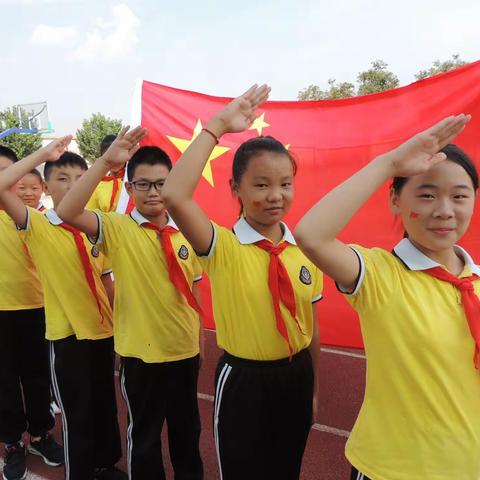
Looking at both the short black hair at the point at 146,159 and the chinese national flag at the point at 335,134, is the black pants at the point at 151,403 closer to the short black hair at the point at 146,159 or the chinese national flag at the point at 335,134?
the short black hair at the point at 146,159

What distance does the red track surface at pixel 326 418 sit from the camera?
9.74 feet

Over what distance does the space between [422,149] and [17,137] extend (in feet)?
103

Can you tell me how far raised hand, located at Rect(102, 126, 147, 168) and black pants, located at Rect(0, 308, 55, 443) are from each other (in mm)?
1529

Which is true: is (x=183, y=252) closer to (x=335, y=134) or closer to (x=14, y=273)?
(x=14, y=273)

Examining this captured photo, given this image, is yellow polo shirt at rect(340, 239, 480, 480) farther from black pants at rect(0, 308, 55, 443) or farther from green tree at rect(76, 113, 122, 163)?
green tree at rect(76, 113, 122, 163)

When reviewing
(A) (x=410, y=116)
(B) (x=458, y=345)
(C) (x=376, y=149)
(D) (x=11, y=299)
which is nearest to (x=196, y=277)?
(D) (x=11, y=299)

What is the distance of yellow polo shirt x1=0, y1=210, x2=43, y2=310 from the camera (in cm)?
302

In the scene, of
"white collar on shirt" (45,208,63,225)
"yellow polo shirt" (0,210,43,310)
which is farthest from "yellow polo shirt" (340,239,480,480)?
"yellow polo shirt" (0,210,43,310)

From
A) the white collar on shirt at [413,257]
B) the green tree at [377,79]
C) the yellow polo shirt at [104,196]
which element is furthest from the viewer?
the green tree at [377,79]

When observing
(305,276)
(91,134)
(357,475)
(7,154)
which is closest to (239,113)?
(305,276)

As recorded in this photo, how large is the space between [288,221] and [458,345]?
2.63 metres

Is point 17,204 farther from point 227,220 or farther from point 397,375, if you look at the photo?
point 397,375

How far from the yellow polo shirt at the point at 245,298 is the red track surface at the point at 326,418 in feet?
4.71

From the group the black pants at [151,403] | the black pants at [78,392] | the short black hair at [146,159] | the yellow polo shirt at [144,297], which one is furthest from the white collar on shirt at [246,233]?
the black pants at [78,392]
